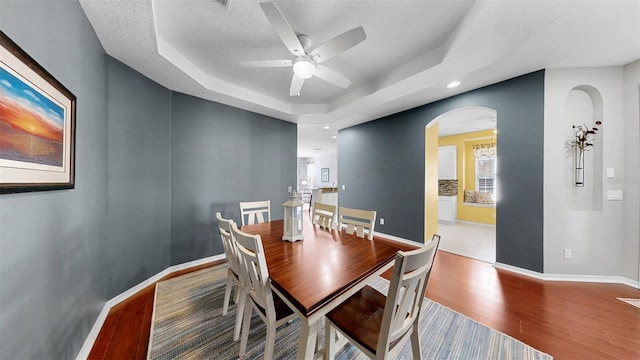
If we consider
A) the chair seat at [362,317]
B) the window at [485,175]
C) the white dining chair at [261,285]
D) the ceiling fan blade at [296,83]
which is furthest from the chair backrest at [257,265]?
the window at [485,175]

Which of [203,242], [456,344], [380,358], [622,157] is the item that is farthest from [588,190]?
[203,242]

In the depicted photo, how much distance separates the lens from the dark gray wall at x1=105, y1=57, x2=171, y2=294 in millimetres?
1974

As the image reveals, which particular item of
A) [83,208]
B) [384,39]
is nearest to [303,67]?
[384,39]

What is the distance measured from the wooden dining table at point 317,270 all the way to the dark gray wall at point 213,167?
5.58ft

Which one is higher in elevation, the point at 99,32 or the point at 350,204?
the point at 99,32

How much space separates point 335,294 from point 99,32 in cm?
264

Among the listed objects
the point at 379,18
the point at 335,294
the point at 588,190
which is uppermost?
the point at 379,18

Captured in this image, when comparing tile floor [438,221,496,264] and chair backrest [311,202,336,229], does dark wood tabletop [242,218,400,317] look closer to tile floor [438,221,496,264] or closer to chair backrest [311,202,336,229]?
chair backrest [311,202,336,229]

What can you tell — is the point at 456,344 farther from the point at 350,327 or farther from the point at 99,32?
the point at 99,32

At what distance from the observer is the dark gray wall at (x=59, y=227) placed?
33.3 inches

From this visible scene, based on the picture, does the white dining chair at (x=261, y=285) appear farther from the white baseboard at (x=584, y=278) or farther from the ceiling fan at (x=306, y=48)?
the white baseboard at (x=584, y=278)

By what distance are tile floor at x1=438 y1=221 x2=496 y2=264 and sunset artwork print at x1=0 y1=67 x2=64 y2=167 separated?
4.54 metres

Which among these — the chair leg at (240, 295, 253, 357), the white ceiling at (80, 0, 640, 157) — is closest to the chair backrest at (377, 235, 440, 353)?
the chair leg at (240, 295, 253, 357)

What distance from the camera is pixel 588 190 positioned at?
2.46m
